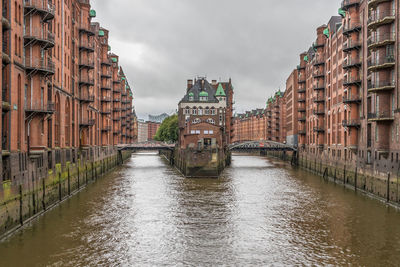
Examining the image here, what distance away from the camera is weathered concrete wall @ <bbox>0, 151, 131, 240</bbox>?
21.3m

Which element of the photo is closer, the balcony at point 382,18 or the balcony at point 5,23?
the balcony at point 5,23

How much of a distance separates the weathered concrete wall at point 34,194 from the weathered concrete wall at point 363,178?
23735mm

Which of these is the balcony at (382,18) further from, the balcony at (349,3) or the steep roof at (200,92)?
the steep roof at (200,92)

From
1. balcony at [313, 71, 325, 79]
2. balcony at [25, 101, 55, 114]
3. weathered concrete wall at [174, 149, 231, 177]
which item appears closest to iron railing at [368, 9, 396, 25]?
weathered concrete wall at [174, 149, 231, 177]

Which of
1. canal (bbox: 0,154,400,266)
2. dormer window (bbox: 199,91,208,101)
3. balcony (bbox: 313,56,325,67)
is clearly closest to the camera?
canal (bbox: 0,154,400,266)

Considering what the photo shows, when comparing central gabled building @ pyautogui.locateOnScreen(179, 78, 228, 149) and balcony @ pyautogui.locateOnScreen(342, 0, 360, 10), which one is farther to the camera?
central gabled building @ pyautogui.locateOnScreen(179, 78, 228, 149)

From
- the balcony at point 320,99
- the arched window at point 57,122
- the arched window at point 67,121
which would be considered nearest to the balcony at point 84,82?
the arched window at point 67,121

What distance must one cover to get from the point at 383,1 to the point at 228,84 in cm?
7119

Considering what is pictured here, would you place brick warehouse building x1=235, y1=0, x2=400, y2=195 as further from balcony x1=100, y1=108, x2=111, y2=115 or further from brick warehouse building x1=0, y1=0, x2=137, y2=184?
balcony x1=100, y1=108, x2=111, y2=115

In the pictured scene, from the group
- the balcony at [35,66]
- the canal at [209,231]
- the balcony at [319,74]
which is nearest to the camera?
the canal at [209,231]

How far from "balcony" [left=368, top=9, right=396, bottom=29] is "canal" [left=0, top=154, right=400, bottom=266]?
49.7 feet

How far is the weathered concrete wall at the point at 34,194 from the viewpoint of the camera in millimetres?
21312

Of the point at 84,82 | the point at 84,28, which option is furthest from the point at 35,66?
the point at 84,28

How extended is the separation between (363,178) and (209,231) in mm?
19973
